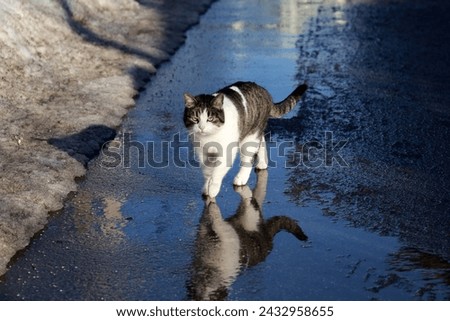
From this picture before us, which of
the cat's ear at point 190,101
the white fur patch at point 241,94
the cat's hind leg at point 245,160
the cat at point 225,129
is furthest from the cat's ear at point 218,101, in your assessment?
the cat's hind leg at point 245,160

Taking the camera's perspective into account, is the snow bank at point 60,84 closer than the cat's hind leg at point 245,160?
Yes

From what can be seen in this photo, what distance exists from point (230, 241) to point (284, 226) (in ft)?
1.89

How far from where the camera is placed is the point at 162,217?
8000 millimetres

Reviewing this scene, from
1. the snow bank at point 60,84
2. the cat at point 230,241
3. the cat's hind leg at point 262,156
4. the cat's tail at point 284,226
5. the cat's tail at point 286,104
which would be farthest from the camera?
the cat's tail at point 286,104

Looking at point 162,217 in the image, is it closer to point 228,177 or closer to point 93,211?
point 93,211

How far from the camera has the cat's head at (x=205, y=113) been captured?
26.3 ft

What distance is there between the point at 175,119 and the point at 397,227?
14.3ft

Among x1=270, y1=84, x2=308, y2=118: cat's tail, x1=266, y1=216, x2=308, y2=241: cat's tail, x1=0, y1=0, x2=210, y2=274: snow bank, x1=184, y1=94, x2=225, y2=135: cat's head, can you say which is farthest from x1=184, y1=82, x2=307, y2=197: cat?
x1=0, y1=0, x2=210, y2=274: snow bank

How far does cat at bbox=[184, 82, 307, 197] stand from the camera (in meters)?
8.07

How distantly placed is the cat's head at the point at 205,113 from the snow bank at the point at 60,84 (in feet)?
4.65

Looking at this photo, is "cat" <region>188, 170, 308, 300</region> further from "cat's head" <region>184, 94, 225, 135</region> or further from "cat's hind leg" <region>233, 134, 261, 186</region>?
"cat's head" <region>184, 94, 225, 135</region>

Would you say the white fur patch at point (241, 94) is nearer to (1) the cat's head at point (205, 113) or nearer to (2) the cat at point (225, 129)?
(2) the cat at point (225, 129)

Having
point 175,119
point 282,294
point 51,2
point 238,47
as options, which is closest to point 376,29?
point 238,47

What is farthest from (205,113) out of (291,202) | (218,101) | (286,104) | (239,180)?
(286,104)
